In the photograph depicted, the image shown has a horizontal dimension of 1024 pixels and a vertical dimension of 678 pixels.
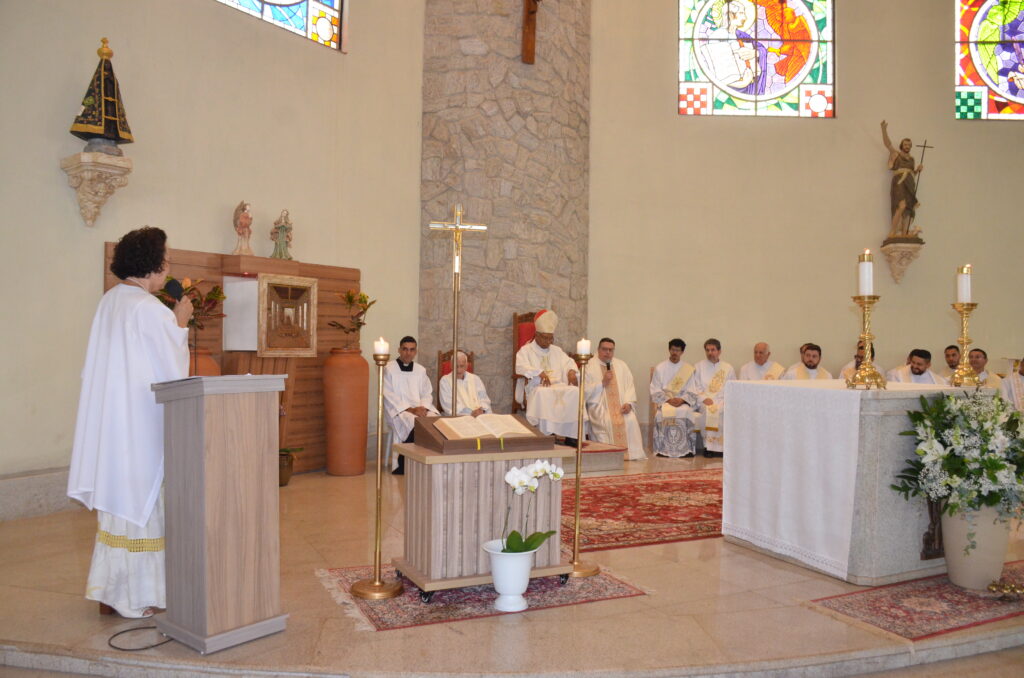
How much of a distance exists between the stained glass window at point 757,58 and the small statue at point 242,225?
6187 millimetres

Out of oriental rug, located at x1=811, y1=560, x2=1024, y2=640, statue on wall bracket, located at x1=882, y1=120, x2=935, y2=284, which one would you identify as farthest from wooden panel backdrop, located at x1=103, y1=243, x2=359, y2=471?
statue on wall bracket, located at x1=882, y1=120, x2=935, y2=284

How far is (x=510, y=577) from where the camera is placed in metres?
3.73

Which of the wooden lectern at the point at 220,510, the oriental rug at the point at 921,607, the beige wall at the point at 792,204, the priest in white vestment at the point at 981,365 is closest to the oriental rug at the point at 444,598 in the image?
the wooden lectern at the point at 220,510

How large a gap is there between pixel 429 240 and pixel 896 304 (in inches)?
249

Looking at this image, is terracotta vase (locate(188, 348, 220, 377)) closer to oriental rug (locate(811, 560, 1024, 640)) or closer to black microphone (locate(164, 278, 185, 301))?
black microphone (locate(164, 278, 185, 301))

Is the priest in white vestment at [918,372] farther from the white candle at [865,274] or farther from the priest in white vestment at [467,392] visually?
the white candle at [865,274]

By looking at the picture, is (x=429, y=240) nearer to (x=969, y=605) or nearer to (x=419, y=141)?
(x=419, y=141)

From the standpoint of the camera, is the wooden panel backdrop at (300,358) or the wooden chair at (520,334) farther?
the wooden chair at (520,334)

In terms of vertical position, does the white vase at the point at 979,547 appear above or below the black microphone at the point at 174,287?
below

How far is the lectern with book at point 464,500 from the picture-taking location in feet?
12.8

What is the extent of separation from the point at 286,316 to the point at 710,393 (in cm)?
512

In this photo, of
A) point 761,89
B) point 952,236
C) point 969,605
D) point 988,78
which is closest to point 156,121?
point 969,605

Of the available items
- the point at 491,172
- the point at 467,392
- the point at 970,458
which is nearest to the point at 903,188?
the point at 491,172

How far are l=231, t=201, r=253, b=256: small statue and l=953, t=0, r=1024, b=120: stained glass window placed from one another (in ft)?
30.8
